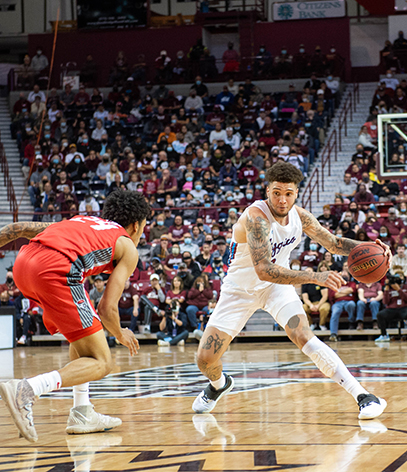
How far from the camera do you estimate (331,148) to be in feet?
65.3

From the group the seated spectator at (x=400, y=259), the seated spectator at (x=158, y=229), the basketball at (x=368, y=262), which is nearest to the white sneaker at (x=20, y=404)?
the basketball at (x=368, y=262)

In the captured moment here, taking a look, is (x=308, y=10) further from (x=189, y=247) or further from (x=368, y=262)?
(x=368, y=262)

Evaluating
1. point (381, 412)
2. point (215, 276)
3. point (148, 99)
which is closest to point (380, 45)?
point (148, 99)

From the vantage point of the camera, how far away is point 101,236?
157 inches

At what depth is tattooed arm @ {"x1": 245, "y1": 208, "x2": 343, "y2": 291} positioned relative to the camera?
14.5 ft

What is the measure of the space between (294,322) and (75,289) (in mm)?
1678

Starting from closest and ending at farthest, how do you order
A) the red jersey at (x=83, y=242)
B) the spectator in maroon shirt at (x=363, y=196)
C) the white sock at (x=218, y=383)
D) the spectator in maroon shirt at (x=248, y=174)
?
the red jersey at (x=83, y=242), the white sock at (x=218, y=383), the spectator in maroon shirt at (x=363, y=196), the spectator in maroon shirt at (x=248, y=174)

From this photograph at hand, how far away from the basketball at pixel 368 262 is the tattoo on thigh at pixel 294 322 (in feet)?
1.73

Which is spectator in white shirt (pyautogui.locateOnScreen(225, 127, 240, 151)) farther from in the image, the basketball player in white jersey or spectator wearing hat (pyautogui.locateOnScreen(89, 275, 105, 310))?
the basketball player in white jersey

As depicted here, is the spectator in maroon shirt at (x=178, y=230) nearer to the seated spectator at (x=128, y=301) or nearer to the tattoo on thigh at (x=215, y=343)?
the seated spectator at (x=128, y=301)

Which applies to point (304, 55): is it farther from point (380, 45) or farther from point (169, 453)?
point (169, 453)

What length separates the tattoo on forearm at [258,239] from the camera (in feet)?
15.3

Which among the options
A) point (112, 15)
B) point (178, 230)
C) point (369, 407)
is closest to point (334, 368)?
point (369, 407)

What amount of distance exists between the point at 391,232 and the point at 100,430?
11.5 m
